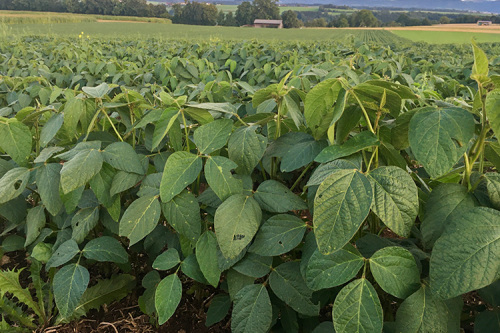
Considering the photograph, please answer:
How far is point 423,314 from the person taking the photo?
2.72ft

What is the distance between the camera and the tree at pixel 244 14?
41287mm

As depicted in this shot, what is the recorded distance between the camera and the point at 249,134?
3.58 ft

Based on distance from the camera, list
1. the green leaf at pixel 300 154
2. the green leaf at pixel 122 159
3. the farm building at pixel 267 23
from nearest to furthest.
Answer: the green leaf at pixel 300 154 → the green leaf at pixel 122 159 → the farm building at pixel 267 23

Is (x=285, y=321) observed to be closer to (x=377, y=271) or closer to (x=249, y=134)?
(x=377, y=271)

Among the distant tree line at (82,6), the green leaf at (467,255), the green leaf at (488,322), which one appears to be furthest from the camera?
the distant tree line at (82,6)

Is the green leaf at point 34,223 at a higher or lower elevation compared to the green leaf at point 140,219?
lower

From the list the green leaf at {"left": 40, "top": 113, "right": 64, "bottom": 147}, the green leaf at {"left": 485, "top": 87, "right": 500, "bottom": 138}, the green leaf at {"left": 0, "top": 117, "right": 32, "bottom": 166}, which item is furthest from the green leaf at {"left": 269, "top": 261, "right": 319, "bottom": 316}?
the green leaf at {"left": 0, "top": 117, "right": 32, "bottom": 166}

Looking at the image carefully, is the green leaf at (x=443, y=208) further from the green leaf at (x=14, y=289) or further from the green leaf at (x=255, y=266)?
the green leaf at (x=14, y=289)

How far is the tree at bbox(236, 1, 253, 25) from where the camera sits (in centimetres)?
4129

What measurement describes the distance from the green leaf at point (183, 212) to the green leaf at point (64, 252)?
41 cm

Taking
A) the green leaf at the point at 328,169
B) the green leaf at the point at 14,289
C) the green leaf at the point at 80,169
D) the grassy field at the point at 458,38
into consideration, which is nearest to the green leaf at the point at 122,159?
the green leaf at the point at 80,169

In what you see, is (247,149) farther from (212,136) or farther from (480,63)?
(480,63)

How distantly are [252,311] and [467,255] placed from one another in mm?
589

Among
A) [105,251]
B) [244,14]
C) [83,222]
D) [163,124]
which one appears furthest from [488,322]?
[244,14]
